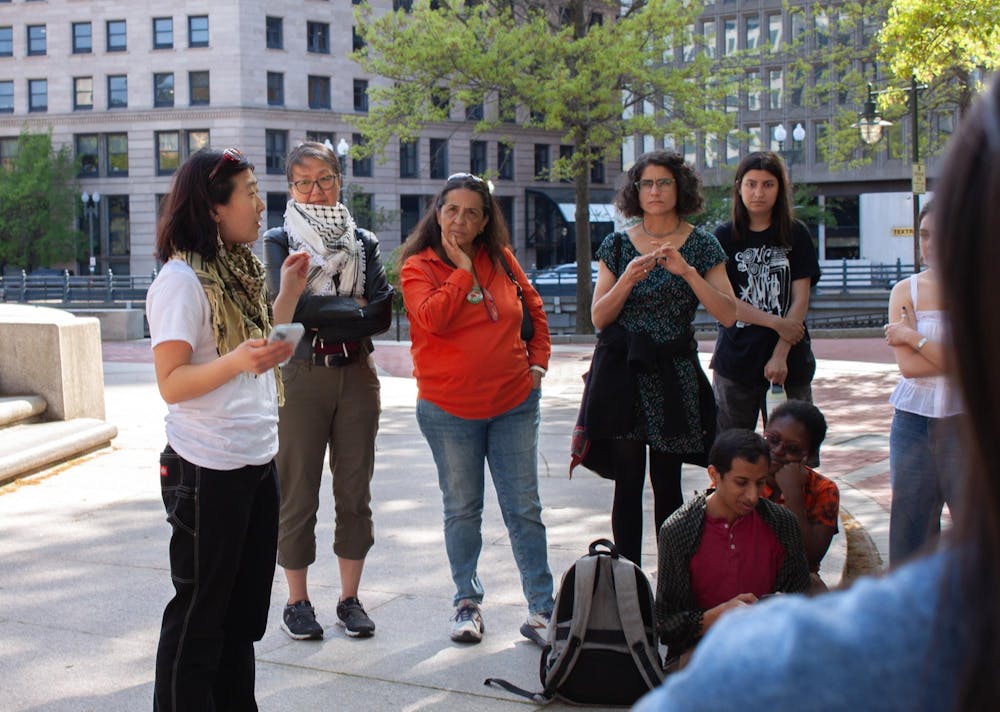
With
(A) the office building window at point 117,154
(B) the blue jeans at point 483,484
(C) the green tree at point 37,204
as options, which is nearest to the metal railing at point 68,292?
(C) the green tree at point 37,204

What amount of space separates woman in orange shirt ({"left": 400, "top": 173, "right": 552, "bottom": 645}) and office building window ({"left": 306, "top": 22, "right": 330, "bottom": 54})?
187ft

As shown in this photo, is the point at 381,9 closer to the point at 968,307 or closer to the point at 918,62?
the point at 918,62

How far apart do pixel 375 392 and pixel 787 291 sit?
2.06m

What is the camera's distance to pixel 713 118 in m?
26.3

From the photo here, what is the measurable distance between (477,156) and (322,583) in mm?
58150

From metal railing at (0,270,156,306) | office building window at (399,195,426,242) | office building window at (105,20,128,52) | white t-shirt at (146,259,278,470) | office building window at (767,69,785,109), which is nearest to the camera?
white t-shirt at (146,259,278,470)

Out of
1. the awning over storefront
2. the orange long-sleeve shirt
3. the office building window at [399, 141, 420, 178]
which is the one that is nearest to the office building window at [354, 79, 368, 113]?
the office building window at [399, 141, 420, 178]

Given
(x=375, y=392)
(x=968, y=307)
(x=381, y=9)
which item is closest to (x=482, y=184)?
(x=375, y=392)

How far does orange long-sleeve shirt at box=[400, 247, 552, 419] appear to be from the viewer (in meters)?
4.84

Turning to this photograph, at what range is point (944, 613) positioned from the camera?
0.81 metres

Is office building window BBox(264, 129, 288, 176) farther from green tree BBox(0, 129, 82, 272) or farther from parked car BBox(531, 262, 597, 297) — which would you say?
parked car BBox(531, 262, 597, 297)

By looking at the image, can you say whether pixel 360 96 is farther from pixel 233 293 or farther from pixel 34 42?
pixel 233 293

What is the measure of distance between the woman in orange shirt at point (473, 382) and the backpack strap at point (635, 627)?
73 cm

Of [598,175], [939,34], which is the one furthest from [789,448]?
[598,175]
